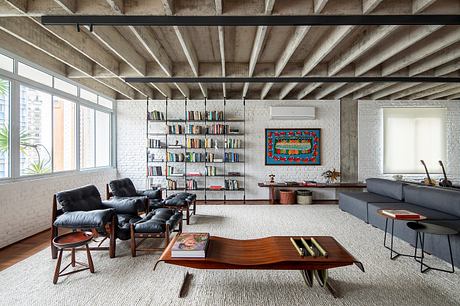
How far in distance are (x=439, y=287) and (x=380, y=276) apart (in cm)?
48

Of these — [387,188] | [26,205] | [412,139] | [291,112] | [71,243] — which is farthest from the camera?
[412,139]

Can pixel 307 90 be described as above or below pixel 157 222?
above

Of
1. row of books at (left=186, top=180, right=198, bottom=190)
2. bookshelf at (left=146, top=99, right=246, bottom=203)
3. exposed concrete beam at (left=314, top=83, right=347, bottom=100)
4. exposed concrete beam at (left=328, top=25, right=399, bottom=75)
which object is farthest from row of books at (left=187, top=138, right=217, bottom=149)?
exposed concrete beam at (left=328, top=25, right=399, bottom=75)

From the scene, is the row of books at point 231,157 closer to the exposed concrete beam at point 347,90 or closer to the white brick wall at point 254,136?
the white brick wall at point 254,136

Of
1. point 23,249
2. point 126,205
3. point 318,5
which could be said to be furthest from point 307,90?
point 23,249

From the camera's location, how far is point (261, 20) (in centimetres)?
263

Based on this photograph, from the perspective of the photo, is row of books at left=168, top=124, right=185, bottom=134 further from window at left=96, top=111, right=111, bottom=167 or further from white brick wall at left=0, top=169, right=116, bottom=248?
white brick wall at left=0, top=169, right=116, bottom=248

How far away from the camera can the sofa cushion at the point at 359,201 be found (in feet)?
14.3

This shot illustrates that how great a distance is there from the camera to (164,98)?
679cm

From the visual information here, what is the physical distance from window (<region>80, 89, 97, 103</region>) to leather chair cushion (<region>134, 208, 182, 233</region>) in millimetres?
3507

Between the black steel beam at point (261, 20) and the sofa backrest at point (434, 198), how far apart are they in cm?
222

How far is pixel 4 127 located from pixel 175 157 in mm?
3481

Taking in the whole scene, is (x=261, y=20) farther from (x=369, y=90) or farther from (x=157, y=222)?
(x=369, y=90)

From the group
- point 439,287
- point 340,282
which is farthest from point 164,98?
point 439,287
